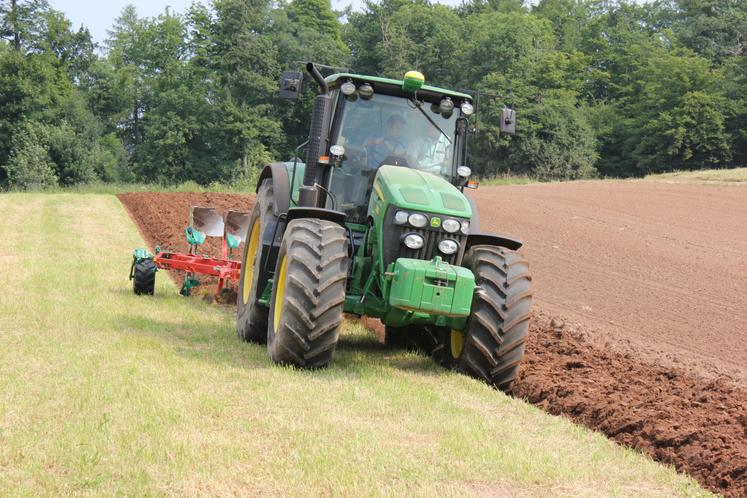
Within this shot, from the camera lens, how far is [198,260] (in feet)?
37.4

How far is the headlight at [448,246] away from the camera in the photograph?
7.34 meters

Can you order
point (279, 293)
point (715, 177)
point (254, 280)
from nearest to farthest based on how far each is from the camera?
point (279, 293) < point (254, 280) < point (715, 177)

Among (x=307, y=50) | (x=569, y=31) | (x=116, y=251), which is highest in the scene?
(x=569, y=31)

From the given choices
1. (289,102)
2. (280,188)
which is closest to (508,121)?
(280,188)

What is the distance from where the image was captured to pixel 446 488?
15.8 ft

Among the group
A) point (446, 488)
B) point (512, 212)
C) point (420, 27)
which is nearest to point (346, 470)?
point (446, 488)

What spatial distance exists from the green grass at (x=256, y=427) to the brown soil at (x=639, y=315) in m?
0.46

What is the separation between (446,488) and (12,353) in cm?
424

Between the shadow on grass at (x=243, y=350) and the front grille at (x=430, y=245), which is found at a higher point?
the front grille at (x=430, y=245)

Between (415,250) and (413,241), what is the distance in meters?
0.10

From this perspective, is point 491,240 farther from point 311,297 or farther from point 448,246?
point 311,297

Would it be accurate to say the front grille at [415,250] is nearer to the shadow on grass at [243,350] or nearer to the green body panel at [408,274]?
Answer: the green body panel at [408,274]

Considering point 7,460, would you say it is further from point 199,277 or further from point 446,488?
point 199,277

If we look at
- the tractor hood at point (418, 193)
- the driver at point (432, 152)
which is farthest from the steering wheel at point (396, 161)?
the tractor hood at point (418, 193)
